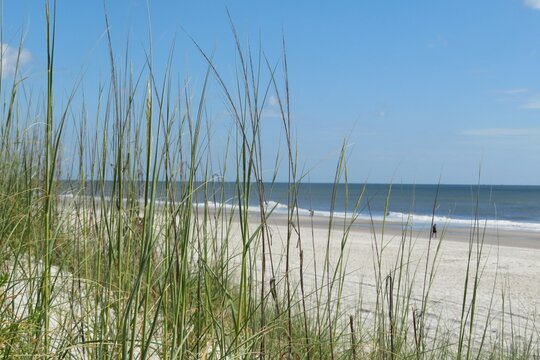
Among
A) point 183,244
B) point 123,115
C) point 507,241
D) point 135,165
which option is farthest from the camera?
point 507,241

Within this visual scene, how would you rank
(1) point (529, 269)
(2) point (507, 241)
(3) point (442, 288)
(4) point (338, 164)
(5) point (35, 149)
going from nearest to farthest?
(4) point (338, 164) < (5) point (35, 149) < (3) point (442, 288) < (1) point (529, 269) < (2) point (507, 241)

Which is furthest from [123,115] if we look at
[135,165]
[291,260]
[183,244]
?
[291,260]

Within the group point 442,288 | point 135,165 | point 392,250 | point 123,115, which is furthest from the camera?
point 392,250

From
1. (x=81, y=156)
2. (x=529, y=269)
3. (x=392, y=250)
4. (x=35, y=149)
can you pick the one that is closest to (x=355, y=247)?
(x=392, y=250)

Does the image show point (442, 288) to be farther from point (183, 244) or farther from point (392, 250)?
point (183, 244)

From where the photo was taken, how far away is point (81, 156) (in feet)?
6.10

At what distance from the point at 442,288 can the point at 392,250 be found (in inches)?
184

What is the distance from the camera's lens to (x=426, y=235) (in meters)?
18.0

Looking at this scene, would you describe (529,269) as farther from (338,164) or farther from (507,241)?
(338,164)

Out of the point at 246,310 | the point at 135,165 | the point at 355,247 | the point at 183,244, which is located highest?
the point at 135,165

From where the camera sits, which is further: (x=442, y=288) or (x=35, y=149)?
(x=442, y=288)

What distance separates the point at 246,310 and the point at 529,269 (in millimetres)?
10084

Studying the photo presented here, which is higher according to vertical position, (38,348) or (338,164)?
(338,164)

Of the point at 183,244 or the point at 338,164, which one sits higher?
the point at 338,164
